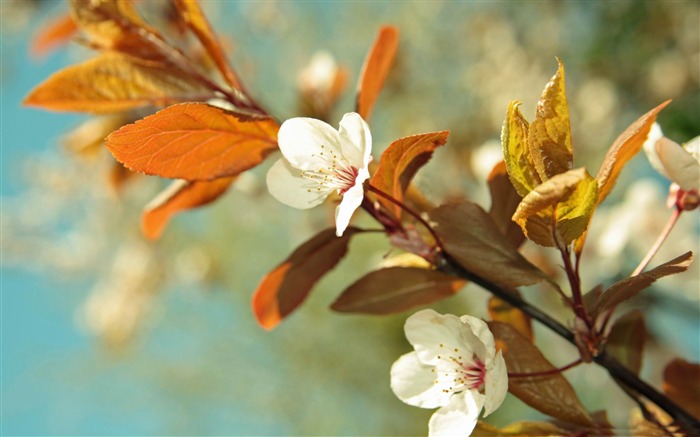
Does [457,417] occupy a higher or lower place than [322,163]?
lower

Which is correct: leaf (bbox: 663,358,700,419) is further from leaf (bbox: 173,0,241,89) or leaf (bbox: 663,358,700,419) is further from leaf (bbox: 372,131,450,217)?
leaf (bbox: 173,0,241,89)

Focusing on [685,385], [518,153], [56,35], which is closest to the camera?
[518,153]

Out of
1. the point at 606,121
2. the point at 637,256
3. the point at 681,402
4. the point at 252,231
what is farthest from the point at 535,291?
the point at 252,231

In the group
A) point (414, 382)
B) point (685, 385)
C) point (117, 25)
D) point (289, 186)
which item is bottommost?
point (685, 385)

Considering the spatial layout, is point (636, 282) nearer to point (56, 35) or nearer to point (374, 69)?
point (374, 69)

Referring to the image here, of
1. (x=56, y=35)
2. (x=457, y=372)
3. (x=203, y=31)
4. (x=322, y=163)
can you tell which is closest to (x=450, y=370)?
(x=457, y=372)

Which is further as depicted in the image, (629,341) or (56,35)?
(56,35)
